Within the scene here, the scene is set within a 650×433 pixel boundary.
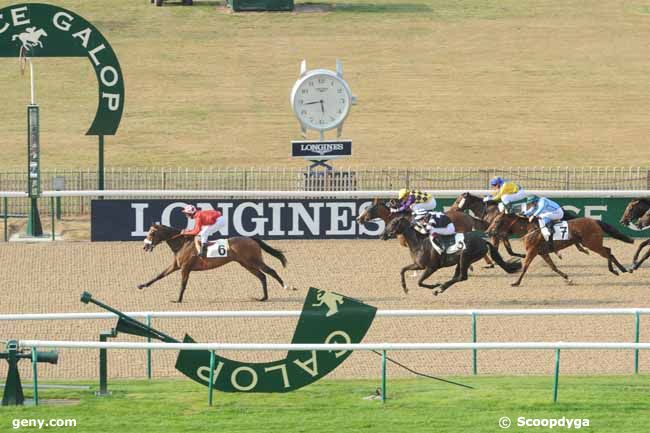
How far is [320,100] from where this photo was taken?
1086 inches

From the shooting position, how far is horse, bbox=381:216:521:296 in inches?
855

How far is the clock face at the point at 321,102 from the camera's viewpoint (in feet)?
89.9

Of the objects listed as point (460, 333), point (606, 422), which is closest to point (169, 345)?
point (606, 422)

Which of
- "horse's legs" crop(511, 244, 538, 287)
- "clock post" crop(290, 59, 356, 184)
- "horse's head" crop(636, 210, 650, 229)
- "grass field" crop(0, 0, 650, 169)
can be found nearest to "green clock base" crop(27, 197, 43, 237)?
"clock post" crop(290, 59, 356, 184)

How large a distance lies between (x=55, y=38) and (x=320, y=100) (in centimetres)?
507

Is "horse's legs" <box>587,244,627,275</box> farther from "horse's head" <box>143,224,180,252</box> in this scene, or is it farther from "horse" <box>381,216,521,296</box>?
"horse's head" <box>143,224,180,252</box>

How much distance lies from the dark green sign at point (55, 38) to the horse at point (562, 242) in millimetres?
7766

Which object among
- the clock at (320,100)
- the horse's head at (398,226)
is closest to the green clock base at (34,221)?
the clock at (320,100)

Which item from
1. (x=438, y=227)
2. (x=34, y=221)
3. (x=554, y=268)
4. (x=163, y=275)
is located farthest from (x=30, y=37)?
(x=554, y=268)

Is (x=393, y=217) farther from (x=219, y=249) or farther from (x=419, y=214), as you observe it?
(x=219, y=249)

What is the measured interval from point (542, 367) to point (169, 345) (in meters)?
5.24

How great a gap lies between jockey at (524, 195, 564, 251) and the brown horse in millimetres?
4231

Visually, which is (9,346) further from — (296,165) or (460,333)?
(296,165)

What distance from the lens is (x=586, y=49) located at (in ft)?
157
